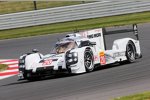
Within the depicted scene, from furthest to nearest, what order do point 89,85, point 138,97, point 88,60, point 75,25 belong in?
point 75,25
point 88,60
point 89,85
point 138,97

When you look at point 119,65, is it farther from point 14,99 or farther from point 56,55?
point 14,99

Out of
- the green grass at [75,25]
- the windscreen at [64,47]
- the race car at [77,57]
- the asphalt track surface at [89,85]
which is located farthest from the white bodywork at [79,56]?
the green grass at [75,25]

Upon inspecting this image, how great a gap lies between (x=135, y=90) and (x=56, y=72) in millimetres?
3865

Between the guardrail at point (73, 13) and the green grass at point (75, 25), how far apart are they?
24 cm

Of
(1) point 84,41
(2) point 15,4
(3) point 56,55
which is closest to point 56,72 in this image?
(3) point 56,55

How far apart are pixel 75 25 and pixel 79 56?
13.9 m

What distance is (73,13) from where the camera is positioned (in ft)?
94.8

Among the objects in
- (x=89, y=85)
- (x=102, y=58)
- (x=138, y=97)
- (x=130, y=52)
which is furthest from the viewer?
(x=130, y=52)

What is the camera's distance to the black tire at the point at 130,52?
53.9 feet

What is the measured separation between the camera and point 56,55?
14.9 metres

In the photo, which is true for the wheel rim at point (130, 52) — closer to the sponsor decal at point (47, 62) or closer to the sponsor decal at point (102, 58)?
the sponsor decal at point (102, 58)

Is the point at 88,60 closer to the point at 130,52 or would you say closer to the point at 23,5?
the point at 130,52

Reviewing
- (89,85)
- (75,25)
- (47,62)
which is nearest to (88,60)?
(47,62)

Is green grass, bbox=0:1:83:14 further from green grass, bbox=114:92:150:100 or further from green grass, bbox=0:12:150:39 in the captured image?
green grass, bbox=114:92:150:100
